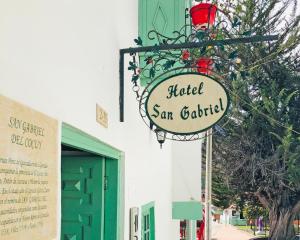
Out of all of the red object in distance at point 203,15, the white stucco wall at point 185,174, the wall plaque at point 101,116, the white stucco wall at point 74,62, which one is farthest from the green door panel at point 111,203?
the white stucco wall at point 185,174

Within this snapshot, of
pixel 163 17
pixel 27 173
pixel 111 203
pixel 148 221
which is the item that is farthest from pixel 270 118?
pixel 27 173

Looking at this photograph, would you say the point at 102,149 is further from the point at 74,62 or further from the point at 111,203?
the point at 74,62

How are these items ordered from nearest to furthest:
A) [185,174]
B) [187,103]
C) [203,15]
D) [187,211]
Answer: [187,103] < [203,15] < [187,211] < [185,174]

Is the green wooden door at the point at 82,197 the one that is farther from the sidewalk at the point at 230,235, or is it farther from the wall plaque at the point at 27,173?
the sidewalk at the point at 230,235

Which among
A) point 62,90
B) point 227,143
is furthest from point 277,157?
point 62,90

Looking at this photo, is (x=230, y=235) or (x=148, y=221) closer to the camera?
(x=148, y=221)

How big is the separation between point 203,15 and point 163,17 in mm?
516

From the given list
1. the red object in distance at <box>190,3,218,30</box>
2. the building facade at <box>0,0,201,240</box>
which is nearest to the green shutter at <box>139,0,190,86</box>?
the building facade at <box>0,0,201,240</box>

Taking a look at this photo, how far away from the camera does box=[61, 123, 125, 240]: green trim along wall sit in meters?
2.03

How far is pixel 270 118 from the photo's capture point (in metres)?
11.6

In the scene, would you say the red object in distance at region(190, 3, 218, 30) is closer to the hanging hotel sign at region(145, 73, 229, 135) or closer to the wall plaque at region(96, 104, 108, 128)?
the hanging hotel sign at region(145, 73, 229, 135)

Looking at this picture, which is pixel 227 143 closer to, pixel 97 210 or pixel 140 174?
pixel 140 174

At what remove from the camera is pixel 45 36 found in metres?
1.75

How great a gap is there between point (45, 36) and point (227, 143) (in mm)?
11477
